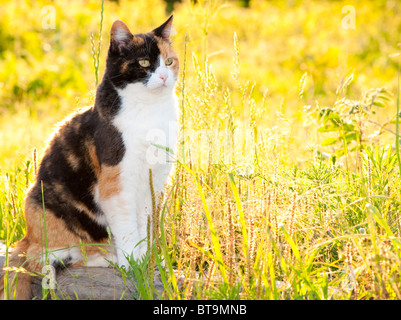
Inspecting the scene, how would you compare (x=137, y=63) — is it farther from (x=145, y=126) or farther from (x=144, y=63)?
(x=145, y=126)

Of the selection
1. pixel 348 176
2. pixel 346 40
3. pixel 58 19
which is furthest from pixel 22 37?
pixel 348 176

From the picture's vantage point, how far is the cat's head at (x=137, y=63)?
85.7 inches

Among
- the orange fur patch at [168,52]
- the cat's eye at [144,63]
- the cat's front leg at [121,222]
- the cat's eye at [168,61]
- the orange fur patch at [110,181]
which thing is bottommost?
the cat's front leg at [121,222]

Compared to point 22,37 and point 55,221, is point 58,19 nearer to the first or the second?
point 22,37

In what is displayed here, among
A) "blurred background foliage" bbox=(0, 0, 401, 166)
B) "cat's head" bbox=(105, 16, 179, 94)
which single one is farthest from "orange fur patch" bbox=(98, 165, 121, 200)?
"blurred background foliage" bbox=(0, 0, 401, 166)

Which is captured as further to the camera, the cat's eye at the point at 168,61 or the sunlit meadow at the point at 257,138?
the cat's eye at the point at 168,61

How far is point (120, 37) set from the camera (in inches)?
86.4

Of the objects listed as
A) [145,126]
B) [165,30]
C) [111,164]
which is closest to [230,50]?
[165,30]

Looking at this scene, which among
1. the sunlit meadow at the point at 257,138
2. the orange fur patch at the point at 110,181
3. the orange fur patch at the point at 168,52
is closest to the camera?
the sunlit meadow at the point at 257,138

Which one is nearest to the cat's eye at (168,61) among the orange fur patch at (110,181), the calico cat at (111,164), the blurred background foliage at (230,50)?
the calico cat at (111,164)

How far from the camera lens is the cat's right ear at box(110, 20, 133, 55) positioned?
2.17 m

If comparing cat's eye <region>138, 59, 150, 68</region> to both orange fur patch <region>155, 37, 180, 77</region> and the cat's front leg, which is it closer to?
orange fur patch <region>155, 37, 180, 77</region>

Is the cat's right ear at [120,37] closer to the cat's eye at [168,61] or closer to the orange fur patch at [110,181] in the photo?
the cat's eye at [168,61]
